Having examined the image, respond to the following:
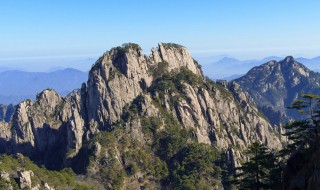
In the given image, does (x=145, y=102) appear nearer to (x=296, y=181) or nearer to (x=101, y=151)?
(x=101, y=151)

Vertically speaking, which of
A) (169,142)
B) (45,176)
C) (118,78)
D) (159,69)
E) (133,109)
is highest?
(159,69)

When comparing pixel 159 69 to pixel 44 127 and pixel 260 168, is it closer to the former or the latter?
pixel 44 127

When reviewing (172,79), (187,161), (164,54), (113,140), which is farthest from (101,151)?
(164,54)

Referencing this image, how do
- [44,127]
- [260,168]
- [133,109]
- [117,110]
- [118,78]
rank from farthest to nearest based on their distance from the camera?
[118,78]
[44,127]
[133,109]
[117,110]
[260,168]

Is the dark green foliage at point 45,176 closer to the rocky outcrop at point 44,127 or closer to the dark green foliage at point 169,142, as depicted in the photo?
the rocky outcrop at point 44,127

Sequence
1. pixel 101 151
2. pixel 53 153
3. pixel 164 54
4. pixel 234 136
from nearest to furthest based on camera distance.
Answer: pixel 101 151, pixel 53 153, pixel 234 136, pixel 164 54

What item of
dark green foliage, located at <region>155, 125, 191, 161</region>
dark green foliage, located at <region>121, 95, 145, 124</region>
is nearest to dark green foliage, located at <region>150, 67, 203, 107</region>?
dark green foliage, located at <region>121, 95, 145, 124</region>

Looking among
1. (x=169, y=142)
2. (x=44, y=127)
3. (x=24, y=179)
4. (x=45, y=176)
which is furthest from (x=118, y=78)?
(x=24, y=179)

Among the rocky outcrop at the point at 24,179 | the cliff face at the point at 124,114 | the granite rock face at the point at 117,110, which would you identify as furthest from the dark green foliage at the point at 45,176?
the granite rock face at the point at 117,110
